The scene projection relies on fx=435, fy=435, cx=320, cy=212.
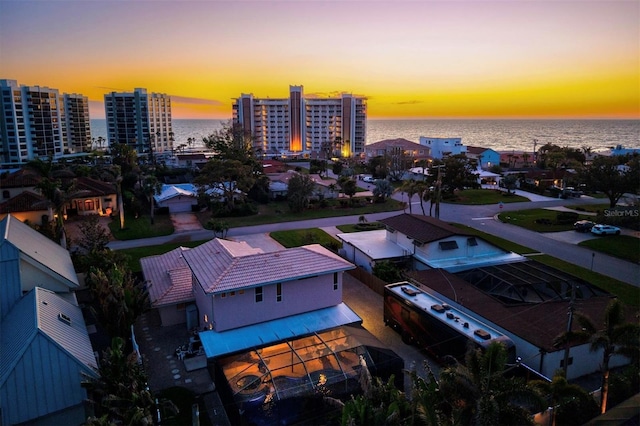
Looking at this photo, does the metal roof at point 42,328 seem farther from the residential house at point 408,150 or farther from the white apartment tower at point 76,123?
the white apartment tower at point 76,123

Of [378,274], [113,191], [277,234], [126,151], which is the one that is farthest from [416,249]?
[126,151]

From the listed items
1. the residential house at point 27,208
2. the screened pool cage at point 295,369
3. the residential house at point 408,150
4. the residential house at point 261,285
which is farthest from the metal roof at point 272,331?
the residential house at point 408,150

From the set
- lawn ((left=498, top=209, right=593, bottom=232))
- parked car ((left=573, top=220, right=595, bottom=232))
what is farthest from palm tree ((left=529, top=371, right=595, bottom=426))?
parked car ((left=573, top=220, right=595, bottom=232))

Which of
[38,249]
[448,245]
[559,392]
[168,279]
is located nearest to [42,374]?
[168,279]

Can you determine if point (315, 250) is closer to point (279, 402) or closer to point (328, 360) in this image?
→ point (328, 360)

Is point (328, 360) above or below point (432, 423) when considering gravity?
below

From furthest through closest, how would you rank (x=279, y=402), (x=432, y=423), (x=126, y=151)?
(x=126, y=151)
(x=279, y=402)
(x=432, y=423)

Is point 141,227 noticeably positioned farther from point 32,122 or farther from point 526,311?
point 32,122
